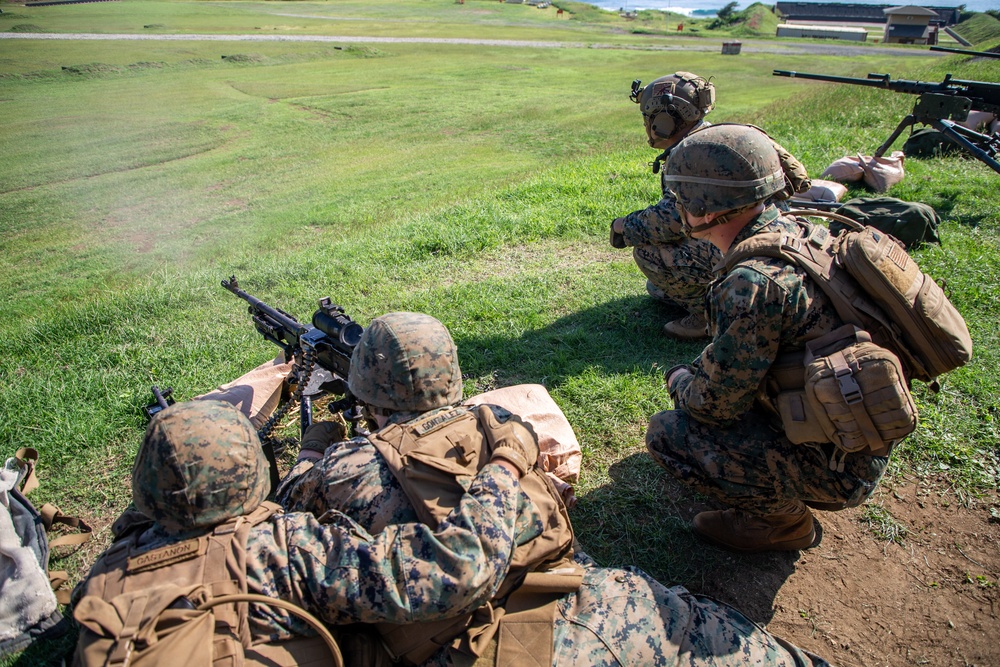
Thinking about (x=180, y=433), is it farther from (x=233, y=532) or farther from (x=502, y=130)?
(x=502, y=130)

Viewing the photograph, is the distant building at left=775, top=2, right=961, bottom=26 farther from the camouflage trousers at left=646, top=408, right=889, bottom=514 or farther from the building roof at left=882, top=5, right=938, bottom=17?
the camouflage trousers at left=646, top=408, right=889, bottom=514

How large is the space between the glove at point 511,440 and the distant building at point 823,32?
49.0 m

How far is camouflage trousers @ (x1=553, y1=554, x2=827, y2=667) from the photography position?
2572 mm

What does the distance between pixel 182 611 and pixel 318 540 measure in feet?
1.62

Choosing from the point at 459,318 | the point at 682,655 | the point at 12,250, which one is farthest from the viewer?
the point at 12,250

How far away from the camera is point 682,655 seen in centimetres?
264

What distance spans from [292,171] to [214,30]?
7683 millimetres

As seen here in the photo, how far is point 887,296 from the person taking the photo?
→ 9.82 ft

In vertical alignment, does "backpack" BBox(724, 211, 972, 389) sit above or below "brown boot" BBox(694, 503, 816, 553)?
above

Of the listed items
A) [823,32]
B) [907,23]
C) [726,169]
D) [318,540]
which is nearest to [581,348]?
[726,169]

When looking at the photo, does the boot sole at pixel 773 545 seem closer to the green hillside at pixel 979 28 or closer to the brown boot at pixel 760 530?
the brown boot at pixel 760 530

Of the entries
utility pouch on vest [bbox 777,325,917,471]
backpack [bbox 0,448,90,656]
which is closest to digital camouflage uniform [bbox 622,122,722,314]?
utility pouch on vest [bbox 777,325,917,471]

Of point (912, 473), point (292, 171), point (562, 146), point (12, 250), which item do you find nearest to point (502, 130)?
point (562, 146)

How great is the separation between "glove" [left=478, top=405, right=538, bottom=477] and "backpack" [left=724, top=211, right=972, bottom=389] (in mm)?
1408
